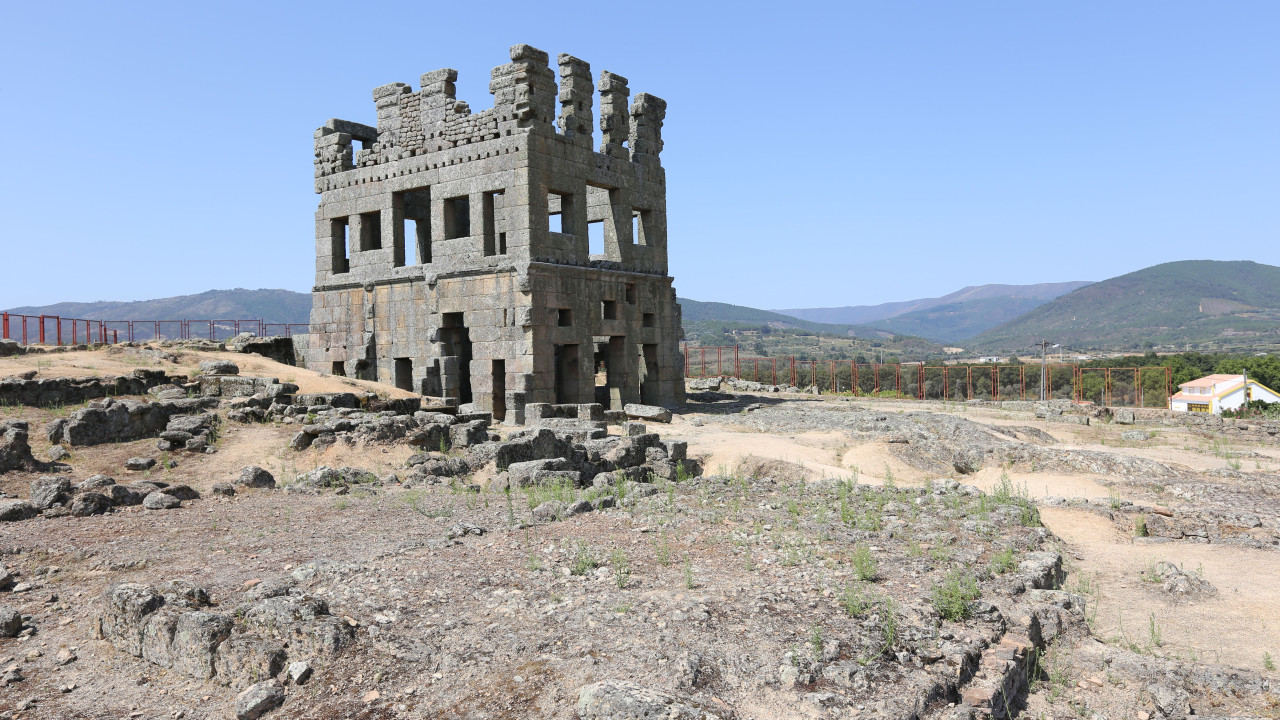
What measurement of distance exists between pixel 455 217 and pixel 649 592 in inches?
775

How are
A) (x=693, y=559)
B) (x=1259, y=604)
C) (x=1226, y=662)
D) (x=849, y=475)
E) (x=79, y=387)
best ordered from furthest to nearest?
(x=79, y=387) → (x=849, y=475) → (x=693, y=559) → (x=1259, y=604) → (x=1226, y=662)

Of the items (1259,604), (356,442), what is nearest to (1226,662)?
(1259,604)

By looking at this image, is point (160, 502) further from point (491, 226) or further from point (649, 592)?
point (491, 226)

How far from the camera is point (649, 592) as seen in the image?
742 cm

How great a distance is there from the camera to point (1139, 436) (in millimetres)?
20656

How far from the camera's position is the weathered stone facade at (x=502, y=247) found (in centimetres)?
2323

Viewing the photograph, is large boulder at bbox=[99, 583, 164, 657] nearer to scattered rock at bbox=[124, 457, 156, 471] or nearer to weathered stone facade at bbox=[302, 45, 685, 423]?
scattered rock at bbox=[124, 457, 156, 471]

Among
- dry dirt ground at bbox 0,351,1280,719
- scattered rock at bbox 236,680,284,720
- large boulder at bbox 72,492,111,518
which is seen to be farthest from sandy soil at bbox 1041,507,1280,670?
large boulder at bbox 72,492,111,518

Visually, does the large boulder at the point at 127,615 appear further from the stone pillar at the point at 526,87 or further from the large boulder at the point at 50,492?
the stone pillar at the point at 526,87

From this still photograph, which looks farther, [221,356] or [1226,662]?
[221,356]

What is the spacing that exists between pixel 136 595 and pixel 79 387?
525 inches

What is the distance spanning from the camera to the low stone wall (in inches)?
664

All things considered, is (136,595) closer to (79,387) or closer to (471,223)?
(79,387)

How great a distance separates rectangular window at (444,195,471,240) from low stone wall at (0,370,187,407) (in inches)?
330
